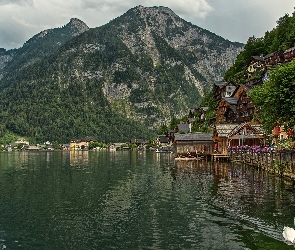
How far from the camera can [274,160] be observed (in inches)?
1911

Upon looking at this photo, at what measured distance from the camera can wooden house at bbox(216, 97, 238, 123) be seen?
107 meters

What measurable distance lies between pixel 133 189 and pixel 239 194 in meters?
12.2

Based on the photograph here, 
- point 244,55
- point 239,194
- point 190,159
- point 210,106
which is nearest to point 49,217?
point 239,194

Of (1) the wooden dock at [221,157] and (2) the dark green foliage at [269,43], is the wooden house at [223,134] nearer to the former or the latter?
(1) the wooden dock at [221,157]

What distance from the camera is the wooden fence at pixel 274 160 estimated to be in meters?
41.6

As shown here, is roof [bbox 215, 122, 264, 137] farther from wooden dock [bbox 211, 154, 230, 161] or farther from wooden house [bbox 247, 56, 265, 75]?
wooden house [bbox 247, 56, 265, 75]

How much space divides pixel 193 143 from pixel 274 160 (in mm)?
49872

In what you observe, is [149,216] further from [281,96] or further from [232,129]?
[232,129]

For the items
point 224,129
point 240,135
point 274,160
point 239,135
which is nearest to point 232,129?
point 224,129

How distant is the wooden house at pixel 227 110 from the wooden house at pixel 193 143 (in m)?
13.9

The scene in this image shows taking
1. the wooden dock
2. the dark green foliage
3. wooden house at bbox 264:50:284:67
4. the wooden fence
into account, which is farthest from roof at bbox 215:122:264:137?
the dark green foliage

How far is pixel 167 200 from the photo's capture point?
3334cm

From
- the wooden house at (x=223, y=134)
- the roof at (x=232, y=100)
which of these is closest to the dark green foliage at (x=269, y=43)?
the roof at (x=232, y=100)

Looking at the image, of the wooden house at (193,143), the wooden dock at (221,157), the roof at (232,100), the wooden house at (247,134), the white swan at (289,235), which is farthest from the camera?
the roof at (232,100)
